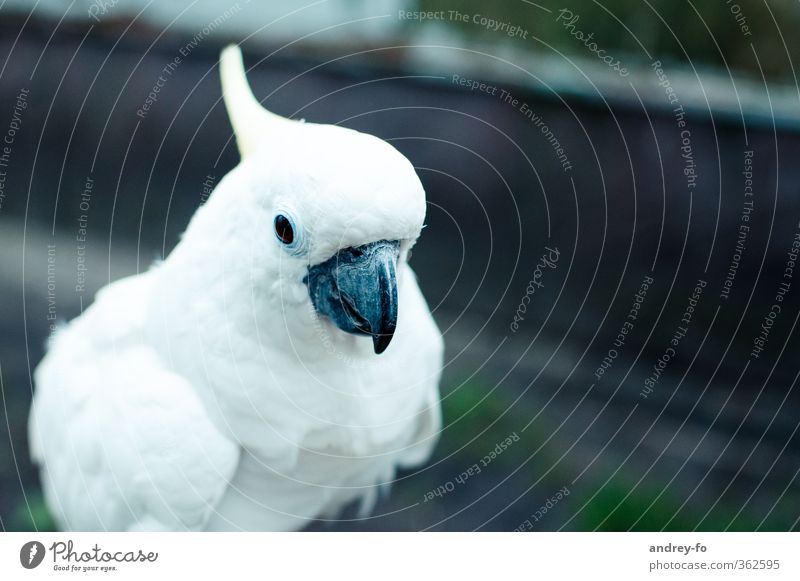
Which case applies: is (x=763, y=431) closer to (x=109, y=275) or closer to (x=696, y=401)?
(x=696, y=401)

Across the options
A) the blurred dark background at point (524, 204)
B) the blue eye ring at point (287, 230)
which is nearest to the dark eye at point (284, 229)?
the blue eye ring at point (287, 230)

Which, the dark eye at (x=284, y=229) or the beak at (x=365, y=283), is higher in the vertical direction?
the dark eye at (x=284, y=229)

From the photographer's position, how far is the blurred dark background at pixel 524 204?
0.99m

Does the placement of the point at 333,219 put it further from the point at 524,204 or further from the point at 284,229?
the point at 524,204

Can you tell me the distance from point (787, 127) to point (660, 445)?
0.68 m

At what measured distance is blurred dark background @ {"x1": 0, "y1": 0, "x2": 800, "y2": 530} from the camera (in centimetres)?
99

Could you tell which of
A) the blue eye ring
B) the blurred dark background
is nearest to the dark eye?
the blue eye ring

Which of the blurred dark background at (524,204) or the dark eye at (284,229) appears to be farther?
the blurred dark background at (524,204)

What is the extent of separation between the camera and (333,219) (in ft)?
2.02

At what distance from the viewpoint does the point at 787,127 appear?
1.12 metres

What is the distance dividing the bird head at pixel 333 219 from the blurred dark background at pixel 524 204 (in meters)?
0.27

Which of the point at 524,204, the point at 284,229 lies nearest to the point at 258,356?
the point at 284,229

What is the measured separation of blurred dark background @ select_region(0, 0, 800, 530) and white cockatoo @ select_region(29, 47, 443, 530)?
6.7 inches

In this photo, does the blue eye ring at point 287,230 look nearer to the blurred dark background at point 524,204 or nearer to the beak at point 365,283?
the beak at point 365,283
